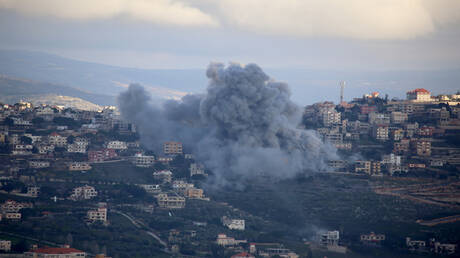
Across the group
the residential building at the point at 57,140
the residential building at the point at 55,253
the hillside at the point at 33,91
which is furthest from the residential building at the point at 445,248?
the hillside at the point at 33,91

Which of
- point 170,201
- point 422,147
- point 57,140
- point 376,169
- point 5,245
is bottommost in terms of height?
point 5,245

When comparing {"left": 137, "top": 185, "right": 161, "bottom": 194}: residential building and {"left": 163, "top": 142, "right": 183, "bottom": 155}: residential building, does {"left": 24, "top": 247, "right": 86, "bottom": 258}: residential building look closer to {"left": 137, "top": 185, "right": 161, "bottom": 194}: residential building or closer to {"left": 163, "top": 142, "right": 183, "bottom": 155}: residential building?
{"left": 137, "top": 185, "right": 161, "bottom": 194}: residential building

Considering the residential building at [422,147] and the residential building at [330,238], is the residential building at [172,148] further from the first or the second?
the residential building at [330,238]

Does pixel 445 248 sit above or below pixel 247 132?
below

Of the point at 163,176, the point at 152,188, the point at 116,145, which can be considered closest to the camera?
the point at 152,188

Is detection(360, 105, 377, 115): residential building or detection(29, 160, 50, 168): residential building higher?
detection(360, 105, 377, 115): residential building

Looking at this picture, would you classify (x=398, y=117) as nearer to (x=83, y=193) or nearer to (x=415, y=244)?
(x=415, y=244)

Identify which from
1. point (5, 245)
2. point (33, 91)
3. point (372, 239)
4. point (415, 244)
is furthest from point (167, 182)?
point (33, 91)

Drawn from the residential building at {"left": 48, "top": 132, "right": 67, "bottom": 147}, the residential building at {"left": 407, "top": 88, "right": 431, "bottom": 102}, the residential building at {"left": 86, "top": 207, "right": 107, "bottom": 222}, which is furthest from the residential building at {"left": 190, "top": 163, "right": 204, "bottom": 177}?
the residential building at {"left": 407, "top": 88, "right": 431, "bottom": 102}
